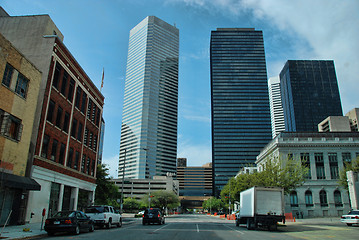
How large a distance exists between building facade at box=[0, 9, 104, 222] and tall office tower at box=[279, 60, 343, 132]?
159 m

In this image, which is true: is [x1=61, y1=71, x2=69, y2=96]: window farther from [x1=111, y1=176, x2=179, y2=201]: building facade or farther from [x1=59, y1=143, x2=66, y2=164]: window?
[x1=111, y1=176, x2=179, y2=201]: building facade

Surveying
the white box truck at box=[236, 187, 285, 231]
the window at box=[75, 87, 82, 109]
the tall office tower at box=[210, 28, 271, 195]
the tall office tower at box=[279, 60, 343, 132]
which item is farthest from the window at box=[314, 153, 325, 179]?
the tall office tower at box=[210, 28, 271, 195]

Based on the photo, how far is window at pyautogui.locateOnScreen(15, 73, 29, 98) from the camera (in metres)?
21.6

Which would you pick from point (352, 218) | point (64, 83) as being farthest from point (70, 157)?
point (352, 218)

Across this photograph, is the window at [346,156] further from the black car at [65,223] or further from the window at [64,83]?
the black car at [65,223]

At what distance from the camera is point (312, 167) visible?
59.4m

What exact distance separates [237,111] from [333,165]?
128181 mm

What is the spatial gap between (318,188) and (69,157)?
5107 centimetres

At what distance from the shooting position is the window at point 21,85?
21.6m

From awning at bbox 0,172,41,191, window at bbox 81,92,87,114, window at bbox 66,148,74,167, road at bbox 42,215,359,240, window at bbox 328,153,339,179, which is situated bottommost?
road at bbox 42,215,359,240

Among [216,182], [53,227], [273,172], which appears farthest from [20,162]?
[216,182]

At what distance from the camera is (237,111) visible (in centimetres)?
18688

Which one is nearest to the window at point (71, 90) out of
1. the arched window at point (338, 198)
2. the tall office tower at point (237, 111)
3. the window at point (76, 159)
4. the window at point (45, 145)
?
the window at point (45, 145)

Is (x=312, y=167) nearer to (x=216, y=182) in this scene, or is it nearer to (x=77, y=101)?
(x=77, y=101)
